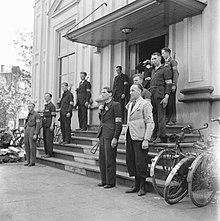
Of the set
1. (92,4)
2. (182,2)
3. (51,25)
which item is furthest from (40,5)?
(182,2)

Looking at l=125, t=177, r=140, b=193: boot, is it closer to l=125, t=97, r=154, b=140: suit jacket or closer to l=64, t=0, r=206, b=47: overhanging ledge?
l=125, t=97, r=154, b=140: suit jacket

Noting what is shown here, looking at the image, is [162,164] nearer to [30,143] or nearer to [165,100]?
[165,100]

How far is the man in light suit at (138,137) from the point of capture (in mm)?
5300

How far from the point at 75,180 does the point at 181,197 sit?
264 cm

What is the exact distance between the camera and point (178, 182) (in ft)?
15.4

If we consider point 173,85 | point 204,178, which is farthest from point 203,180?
point 173,85

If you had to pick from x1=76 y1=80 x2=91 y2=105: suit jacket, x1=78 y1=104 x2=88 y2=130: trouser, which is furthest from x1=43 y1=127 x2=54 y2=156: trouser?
x1=76 y1=80 x2=91 y2=105: suit jacket

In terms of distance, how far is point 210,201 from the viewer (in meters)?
4.72

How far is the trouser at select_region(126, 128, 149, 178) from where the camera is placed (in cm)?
530

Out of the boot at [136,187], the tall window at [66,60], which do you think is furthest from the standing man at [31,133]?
the boot at [136,187]

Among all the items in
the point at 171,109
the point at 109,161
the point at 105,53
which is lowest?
the point at 109,161

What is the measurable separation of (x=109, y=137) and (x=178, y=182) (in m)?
1.66

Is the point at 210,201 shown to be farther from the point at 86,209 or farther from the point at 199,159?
the point at 86,209

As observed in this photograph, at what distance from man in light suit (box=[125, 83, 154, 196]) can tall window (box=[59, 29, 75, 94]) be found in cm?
733
